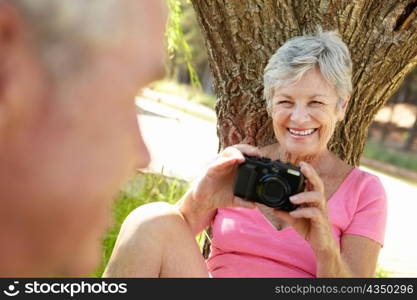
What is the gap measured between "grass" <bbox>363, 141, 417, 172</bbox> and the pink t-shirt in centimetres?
1167

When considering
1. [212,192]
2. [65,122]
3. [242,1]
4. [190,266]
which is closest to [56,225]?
[65,122]

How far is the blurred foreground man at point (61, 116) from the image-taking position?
409 mm

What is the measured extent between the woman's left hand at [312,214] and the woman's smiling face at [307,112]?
33 cm

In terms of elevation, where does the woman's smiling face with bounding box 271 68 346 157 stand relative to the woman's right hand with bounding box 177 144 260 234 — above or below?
above

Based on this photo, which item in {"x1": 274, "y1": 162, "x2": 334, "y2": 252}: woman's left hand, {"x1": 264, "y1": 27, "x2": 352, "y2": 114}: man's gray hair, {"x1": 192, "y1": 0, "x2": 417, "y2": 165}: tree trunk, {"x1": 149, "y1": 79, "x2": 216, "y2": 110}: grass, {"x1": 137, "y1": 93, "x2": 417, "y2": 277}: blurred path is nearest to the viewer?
{"x1": 274, "y1": 162, "x2": 334, "y2": 252}: woman's left hand

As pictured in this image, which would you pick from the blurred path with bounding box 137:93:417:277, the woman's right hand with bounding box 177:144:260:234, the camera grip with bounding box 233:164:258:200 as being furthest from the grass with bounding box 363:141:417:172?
the camera grip with bounding box 233:164:258:200

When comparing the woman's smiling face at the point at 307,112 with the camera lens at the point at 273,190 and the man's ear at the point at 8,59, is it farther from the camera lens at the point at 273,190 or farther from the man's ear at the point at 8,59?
the man's ear at the point at 8,59

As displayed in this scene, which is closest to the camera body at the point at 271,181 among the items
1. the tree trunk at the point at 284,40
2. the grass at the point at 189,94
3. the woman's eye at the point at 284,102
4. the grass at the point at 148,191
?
the woman's eye at the point at 284,102

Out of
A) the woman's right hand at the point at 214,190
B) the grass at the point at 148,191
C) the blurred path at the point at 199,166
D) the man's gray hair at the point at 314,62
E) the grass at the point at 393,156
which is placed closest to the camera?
the woman's right hand at the point at 214,190

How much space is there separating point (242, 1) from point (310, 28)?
0.28m

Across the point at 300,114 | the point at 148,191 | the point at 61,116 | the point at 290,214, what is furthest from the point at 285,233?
the point at 148,191

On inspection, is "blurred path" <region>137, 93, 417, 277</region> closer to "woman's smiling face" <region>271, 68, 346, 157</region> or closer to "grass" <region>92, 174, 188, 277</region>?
"grass" <region>92, 174, 188, 277</region>

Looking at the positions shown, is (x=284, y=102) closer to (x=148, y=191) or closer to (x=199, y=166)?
(x=148, y=191)

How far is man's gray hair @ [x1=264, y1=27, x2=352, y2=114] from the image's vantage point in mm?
2322
